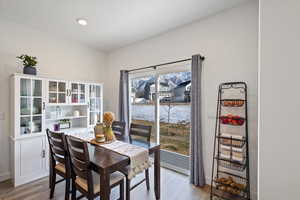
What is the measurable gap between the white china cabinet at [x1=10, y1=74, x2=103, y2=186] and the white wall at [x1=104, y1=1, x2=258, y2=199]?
6.20 feet

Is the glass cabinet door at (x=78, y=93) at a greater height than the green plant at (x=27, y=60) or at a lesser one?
lesser

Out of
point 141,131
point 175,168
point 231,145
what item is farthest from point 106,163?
point 175,168

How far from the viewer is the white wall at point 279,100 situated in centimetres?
127

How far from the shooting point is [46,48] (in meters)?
2.96

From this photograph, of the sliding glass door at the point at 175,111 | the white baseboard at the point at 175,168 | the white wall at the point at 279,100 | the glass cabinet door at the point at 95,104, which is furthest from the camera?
the glass cabinet door at the point at 95,104

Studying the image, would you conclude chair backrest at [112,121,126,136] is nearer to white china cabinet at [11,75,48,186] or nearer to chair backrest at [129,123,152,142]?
chair backrest at [129,123,152,142]

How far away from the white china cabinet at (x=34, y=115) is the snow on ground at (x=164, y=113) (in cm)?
120

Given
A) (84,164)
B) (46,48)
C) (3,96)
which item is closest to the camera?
(84,164)

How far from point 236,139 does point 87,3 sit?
8.95ft

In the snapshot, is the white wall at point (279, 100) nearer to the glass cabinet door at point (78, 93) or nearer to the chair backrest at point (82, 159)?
the chair backrest at point (82, 159)

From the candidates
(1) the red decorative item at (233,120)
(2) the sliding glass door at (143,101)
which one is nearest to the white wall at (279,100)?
(1) the red decorative item at (233,120)

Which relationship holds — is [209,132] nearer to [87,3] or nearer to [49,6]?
[87,3]

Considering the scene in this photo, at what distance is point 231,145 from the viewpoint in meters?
1.97

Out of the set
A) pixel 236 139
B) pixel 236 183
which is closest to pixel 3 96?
pixel 236 139
